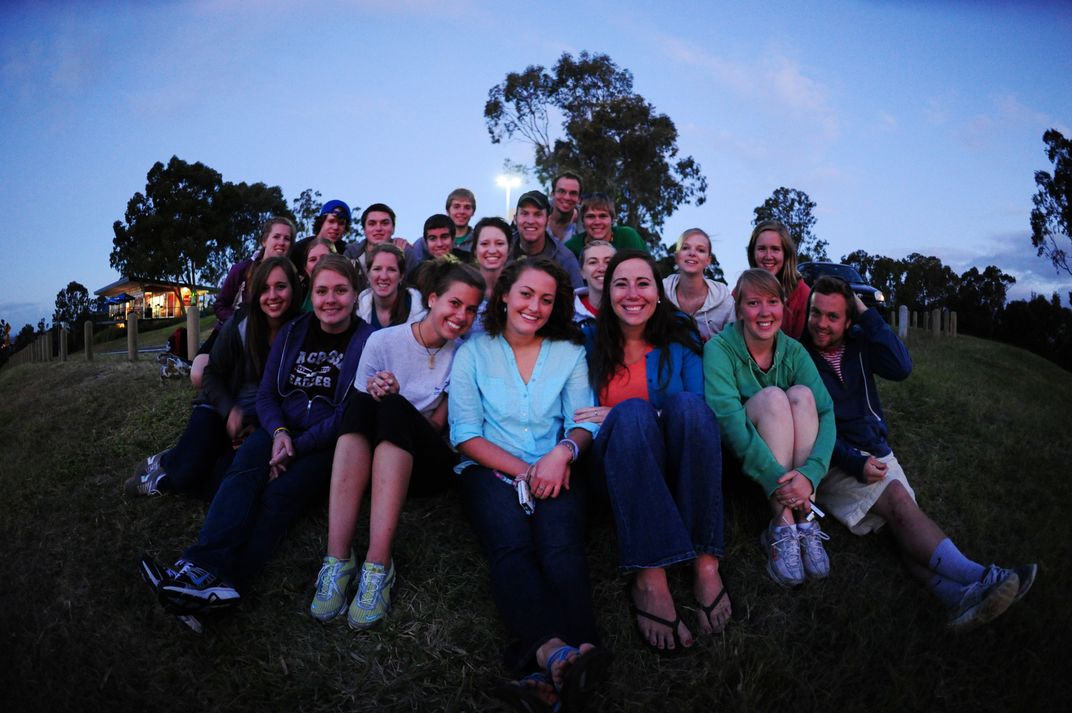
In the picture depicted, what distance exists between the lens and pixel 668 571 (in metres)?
3.08

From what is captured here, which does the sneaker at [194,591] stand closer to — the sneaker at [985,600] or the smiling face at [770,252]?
the sneaker at [985,600]

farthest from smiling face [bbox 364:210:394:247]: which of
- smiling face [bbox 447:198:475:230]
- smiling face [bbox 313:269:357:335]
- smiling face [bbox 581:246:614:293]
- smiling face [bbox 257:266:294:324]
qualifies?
smiling face [bbox 581:246:614:293]

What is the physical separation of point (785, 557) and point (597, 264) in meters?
2.03

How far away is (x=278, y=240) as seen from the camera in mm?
5148

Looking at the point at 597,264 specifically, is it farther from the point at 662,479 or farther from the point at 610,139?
the point at 610,139

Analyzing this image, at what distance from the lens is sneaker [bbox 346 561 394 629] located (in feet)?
9.05

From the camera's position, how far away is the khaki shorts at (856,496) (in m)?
3.26

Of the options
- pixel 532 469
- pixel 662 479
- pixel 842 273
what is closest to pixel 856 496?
pixel 662 479

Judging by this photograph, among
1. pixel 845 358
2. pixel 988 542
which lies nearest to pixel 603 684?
pixel 845 358

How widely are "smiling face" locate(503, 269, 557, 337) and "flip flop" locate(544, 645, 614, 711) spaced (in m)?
1.48

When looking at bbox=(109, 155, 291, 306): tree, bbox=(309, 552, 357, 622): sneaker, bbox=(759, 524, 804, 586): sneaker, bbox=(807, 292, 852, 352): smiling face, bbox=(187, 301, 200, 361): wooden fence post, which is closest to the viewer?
bbox=(309, 552, 357, 622): sneaker

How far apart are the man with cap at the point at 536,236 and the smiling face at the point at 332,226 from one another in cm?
162

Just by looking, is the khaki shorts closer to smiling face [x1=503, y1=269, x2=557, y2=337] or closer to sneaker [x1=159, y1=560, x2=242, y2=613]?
smiling face [x1=503, y1=269, x2=557, y2=337]

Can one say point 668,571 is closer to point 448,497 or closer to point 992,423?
point 448,497
